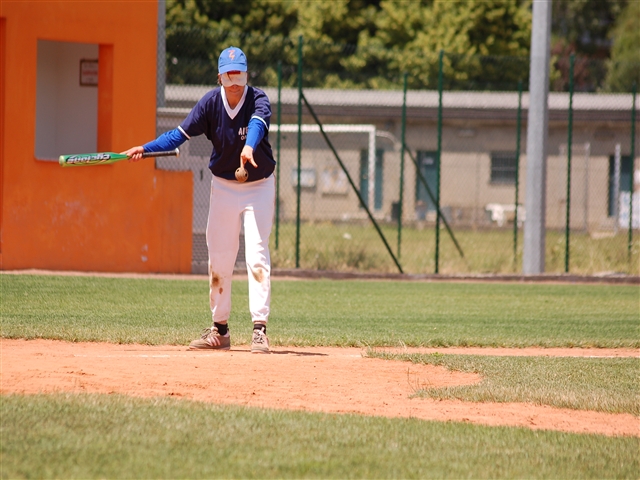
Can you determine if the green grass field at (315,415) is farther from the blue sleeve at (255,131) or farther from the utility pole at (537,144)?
the utility pole at (537,144)

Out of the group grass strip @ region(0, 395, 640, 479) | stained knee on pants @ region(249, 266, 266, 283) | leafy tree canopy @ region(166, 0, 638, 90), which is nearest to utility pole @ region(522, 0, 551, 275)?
stained knee on pants @ region(249, 266, 266, 283)

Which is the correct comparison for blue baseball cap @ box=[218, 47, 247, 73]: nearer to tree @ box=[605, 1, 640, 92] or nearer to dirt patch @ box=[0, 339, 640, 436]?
dirt patch @ box=[0, 339, 640, 436]

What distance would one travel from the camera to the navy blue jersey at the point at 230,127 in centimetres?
762

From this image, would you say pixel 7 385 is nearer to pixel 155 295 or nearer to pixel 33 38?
pixel 155 295

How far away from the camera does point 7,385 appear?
19.3 feet

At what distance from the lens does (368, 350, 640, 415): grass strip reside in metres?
6.37

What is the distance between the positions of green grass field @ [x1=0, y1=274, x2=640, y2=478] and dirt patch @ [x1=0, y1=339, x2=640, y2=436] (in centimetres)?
25

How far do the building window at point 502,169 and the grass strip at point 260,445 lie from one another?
90.2 ft

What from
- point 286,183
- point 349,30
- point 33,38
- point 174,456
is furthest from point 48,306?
point 349,30

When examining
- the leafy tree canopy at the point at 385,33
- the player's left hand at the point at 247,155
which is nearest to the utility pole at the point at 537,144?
the player's left hand at the point at 247,155

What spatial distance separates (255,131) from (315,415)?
2.70 meters

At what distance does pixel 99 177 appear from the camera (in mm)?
13867

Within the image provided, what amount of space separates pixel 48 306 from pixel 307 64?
3043 centimetres

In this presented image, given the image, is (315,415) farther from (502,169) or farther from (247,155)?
(502,169)
